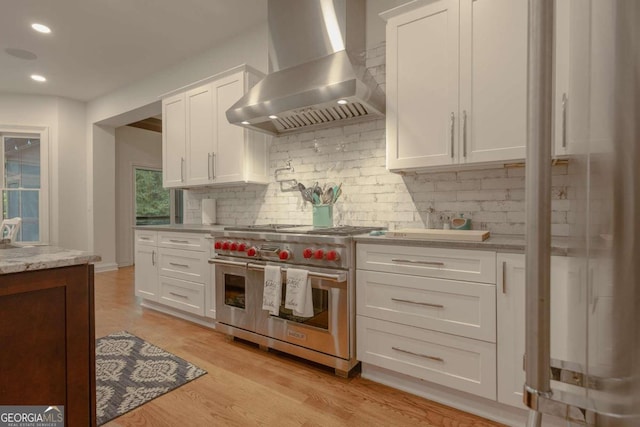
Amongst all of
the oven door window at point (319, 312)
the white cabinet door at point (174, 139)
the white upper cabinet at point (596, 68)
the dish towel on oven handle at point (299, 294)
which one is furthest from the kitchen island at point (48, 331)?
the white cabinet door at point (174, 139)

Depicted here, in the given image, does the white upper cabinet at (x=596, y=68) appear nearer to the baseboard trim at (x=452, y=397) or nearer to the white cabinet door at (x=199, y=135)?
the baseboard trim at (x=452, y=397)

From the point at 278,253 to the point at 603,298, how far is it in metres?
2.21

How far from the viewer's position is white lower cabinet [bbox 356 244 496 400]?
1.74m

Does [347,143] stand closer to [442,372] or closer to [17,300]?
[442,372]

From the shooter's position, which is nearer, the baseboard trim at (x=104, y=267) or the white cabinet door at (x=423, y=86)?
the white cabinet door at (x=423, y=86)

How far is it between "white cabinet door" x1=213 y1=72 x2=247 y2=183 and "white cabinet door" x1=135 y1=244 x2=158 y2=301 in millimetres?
1104

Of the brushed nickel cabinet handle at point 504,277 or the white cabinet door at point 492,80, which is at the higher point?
the white cabinet door at point 492,80

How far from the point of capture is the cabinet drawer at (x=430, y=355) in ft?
5.70

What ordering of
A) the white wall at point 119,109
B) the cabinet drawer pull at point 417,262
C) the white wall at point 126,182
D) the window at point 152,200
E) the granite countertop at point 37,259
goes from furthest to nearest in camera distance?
the window at point 152,200 < the white wall at point 126,182 < the white wall at point 119,109 < the cabinet drawer pull at point 417,262 < the granite countertop at point 37,259

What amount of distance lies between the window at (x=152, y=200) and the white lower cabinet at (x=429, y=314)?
5.87m

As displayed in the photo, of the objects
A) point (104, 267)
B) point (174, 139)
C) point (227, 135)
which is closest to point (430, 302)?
point (227, 135)

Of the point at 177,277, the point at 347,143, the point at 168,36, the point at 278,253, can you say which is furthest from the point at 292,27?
the point at 177,277

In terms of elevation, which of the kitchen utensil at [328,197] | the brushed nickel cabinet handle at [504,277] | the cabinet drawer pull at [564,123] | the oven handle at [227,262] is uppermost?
the cabinet drawer pull at [564,123]

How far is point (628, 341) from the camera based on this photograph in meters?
0.22
